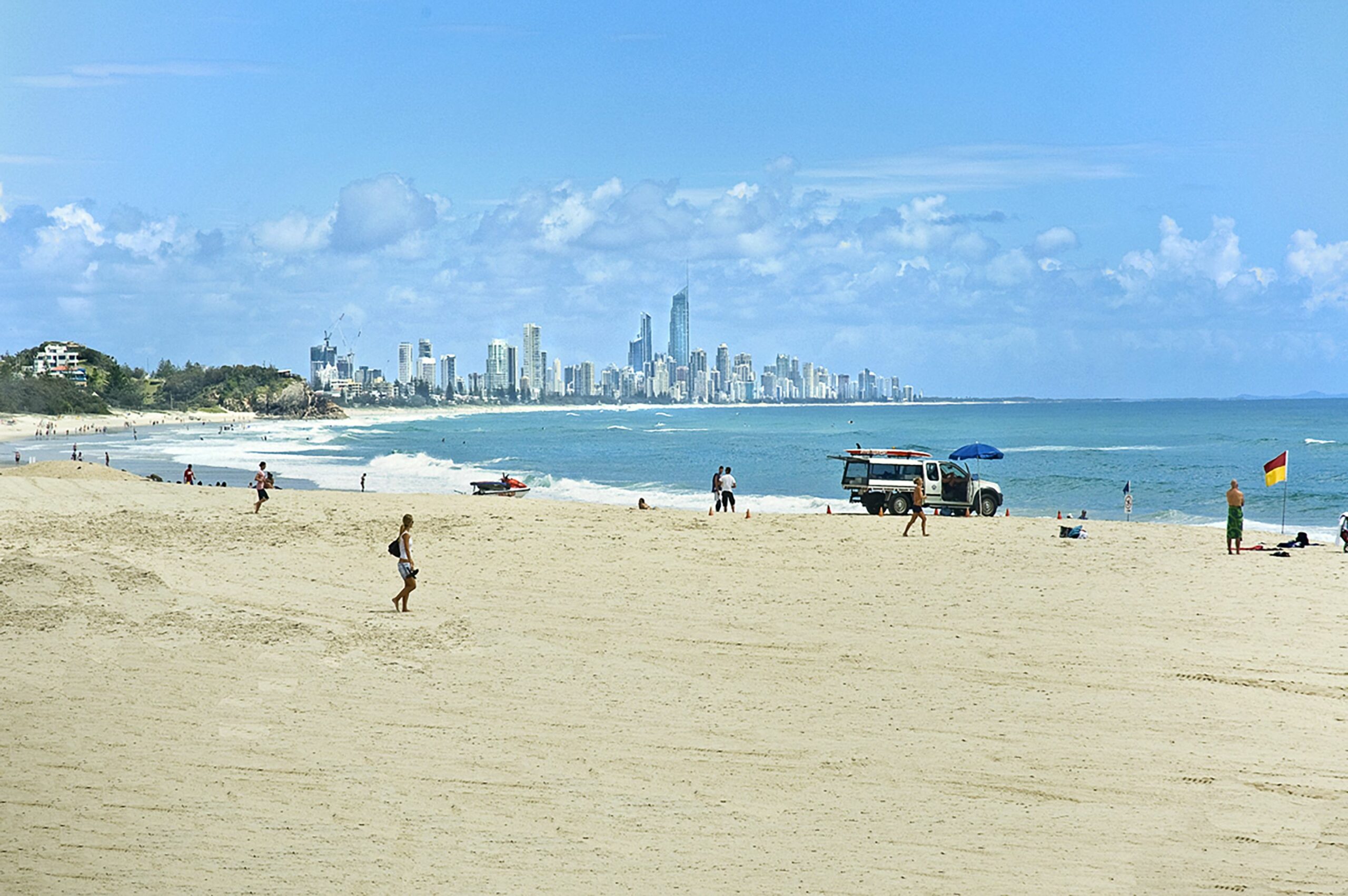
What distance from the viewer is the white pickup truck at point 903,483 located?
98.8ft

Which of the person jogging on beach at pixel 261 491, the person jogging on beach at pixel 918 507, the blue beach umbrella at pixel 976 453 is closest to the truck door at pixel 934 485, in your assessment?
the blue beach umbrella at pixel 976 453

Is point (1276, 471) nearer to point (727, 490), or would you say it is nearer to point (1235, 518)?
point (1235, 518)

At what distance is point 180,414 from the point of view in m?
170

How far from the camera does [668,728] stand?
10922 mm

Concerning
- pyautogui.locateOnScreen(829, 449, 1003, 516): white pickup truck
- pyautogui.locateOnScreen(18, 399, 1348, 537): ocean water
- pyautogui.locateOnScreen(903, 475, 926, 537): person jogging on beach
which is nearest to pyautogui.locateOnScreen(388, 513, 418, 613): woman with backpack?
pyautogui.locateOnScreen(903, 475, 926, 537): person jogging on beach

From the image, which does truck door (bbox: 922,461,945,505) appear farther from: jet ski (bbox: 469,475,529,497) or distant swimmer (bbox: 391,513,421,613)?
distant swimmer (bbox: 391,513,421,613)

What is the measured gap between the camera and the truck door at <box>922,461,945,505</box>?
30.4 meters

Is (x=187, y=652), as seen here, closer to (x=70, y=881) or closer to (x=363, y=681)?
(x=363, y=681)

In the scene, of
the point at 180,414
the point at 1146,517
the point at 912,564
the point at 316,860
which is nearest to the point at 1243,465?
the point at 1146,517

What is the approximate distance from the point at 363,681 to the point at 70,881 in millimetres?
4862

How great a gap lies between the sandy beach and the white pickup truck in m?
9.43

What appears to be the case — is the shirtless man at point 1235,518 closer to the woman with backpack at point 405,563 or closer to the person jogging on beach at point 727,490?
the person jogging on beach at point 727,490

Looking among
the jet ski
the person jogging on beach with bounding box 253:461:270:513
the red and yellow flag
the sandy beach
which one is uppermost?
the red and yellow flag

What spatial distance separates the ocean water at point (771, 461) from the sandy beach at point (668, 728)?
2087 centimetres
